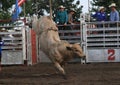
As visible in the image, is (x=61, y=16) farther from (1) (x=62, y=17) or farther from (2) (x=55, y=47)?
(2) (x=55, y=47)

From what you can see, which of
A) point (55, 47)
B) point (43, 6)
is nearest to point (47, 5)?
point (43, 6)

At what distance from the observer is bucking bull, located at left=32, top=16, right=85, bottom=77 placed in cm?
1238

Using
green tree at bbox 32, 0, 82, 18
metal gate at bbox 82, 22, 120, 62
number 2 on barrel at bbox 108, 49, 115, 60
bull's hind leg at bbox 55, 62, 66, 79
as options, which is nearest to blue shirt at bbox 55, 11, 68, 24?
metal gate at bbox 82, 22, 120, 62

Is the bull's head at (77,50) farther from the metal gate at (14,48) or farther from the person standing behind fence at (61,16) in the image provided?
the metal gate at (14,48)

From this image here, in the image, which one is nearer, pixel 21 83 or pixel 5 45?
pixel 21 83

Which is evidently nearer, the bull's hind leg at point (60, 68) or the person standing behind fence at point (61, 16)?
the bull's hind leg at point (60, 68)

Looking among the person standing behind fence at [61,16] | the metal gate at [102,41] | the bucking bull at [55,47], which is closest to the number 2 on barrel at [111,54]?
the metal gate at [102,41]

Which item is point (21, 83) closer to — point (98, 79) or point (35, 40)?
point (98, 79)

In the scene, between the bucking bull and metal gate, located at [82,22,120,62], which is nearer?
the bucking bull

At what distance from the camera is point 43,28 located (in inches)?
561

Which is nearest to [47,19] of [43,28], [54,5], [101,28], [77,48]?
[43,28]

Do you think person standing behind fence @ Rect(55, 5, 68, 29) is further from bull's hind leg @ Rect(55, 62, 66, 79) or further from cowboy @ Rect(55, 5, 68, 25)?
bull's hind leg @ Rect(55, 62, 66, 79)

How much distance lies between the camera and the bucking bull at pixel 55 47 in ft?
40.6

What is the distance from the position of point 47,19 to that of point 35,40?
234 inches
